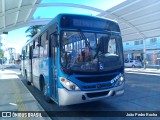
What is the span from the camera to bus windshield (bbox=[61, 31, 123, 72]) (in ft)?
21.3

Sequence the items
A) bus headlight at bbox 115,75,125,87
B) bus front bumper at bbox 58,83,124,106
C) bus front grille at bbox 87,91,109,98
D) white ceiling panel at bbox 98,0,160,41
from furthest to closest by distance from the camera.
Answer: white ceiling panel at bbox 98,0,160,41
bus headlight at bbox 115,75,125,87
bus front grille at bbox 87,91,109,98
bus front bumper at bbox 58,83,124,106

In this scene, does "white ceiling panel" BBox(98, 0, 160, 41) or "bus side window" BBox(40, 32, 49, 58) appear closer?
"bus side window" BBox(40, 32, 49, 58)

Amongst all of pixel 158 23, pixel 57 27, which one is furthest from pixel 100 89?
pixel 158 23

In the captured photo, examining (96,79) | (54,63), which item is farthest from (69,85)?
(54,63)

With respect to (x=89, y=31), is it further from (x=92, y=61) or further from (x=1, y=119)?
(x=1, y=119)

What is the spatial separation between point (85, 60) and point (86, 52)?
0.87ft

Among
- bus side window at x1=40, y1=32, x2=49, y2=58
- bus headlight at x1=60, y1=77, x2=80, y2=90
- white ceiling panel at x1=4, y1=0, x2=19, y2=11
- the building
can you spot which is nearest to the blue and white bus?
bus headlight at x1=60, y1=77, x2=80, y2=90

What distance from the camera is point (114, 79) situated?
700 centimetres

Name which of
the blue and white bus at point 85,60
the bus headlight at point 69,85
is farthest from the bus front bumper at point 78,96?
the bus headlight at point 69,85

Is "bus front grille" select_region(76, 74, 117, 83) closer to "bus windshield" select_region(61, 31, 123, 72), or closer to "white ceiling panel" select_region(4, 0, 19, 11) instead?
"bus windshield" select_region(61, 31, 123, 72)

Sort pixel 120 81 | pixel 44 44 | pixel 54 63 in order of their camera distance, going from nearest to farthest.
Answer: pixel 120 81, pixel 54 63, pixel 44 44

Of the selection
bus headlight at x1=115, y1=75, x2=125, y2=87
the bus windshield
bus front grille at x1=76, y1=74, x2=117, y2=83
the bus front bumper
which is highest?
the bus windshield

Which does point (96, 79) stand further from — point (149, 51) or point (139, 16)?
point (149, 51)

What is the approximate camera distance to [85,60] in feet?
21.6
